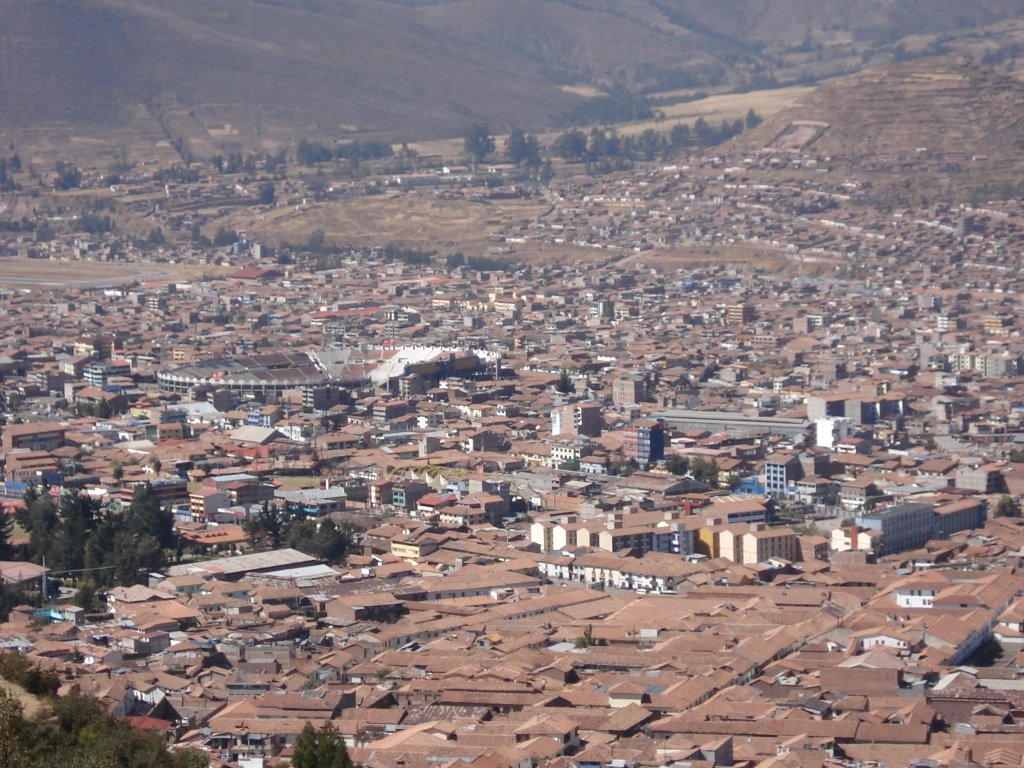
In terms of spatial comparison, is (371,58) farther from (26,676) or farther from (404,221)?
(26,676)

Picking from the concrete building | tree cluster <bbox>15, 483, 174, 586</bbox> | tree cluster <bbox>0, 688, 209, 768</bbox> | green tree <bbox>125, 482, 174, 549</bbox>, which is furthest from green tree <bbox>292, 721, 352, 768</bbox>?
the concrete building

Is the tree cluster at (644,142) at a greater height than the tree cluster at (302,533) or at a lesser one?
greater

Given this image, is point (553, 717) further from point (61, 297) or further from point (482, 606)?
point (61, 297)

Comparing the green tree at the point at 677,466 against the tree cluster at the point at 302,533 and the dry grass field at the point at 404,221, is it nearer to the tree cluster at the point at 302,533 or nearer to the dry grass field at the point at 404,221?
the tree cluster at the point at 302,533

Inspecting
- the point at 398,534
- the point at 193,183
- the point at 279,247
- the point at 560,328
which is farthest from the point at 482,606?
the point at 193,183

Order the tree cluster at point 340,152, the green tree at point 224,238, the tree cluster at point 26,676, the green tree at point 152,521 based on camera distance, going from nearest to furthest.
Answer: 1. the tree cluster at point 26,676
2. the green tree at point 152,521
3. the green tree at point 224,238
4. the tree cluster at point 340,152

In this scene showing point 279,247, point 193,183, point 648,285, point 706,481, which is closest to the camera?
point 706,481

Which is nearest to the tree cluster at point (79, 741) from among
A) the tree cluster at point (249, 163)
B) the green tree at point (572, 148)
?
the green tree at point (572, 148)
